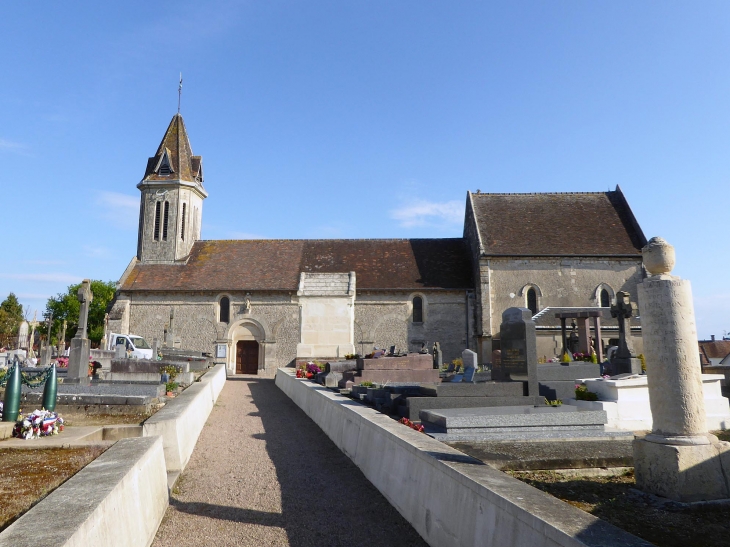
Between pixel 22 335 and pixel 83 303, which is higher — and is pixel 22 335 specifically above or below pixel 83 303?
above

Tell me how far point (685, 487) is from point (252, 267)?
101 feet

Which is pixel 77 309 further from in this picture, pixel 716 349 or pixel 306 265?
pixel 716 349

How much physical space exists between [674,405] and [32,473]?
18.6 feet

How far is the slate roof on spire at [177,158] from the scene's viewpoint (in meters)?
35.8

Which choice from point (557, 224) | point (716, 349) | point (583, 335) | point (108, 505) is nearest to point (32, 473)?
point (108, 505)

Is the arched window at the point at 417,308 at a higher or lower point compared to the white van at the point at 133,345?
higher

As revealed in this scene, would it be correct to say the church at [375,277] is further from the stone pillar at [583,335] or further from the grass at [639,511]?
the grass at [639,511]

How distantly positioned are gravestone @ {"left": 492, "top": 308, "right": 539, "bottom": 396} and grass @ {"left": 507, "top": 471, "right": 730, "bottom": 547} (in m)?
4.31

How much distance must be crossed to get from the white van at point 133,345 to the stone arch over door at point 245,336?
604cm

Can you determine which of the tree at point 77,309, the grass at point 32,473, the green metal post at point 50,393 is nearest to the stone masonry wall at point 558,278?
the green metal post at point 50,393

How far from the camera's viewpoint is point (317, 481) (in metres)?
6.62

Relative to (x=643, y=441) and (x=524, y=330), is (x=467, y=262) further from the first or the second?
(x=643, y=441)

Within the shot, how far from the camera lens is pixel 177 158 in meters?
36.5

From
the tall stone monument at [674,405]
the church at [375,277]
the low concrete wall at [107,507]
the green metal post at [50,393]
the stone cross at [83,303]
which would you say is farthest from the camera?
the church at [375,277]
